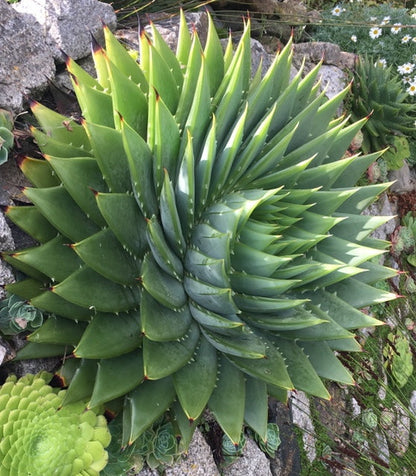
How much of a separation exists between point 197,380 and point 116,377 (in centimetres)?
29

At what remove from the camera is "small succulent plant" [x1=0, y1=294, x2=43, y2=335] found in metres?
1.74

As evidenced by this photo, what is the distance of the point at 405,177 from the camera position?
472 cm

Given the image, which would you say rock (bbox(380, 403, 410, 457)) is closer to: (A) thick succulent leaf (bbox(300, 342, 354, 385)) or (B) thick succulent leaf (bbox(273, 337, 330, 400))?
(A) thick succulent leaf (bbox(300, 342, 354, 385))

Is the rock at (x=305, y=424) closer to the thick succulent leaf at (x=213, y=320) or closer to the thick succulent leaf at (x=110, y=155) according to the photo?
the thick succulent leaf at (x=213, y=320)

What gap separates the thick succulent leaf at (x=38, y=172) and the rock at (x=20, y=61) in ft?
1.47

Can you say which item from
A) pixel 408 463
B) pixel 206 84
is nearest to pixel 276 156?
pixel 206 84

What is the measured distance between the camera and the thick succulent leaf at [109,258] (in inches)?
61.6

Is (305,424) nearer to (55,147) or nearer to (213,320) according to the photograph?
(213,320)

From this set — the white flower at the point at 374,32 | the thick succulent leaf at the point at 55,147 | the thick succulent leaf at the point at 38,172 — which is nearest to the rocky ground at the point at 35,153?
the thick succulent leaf at the point at 38,172

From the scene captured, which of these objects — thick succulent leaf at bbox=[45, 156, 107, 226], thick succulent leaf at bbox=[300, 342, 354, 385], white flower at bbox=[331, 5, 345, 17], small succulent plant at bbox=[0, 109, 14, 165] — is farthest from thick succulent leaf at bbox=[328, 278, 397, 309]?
white flower at bbox=[331, 5, 345, 17]

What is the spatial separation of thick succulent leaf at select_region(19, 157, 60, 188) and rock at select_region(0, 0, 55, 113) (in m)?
0.45

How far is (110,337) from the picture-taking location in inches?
65.4

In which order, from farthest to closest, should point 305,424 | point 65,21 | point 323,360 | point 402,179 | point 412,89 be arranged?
point 412,89 → point 402,179 → point 305,424 → point 65,21 → point 323,360

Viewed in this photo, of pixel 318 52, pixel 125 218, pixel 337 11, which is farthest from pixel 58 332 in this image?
pixel 337 11
